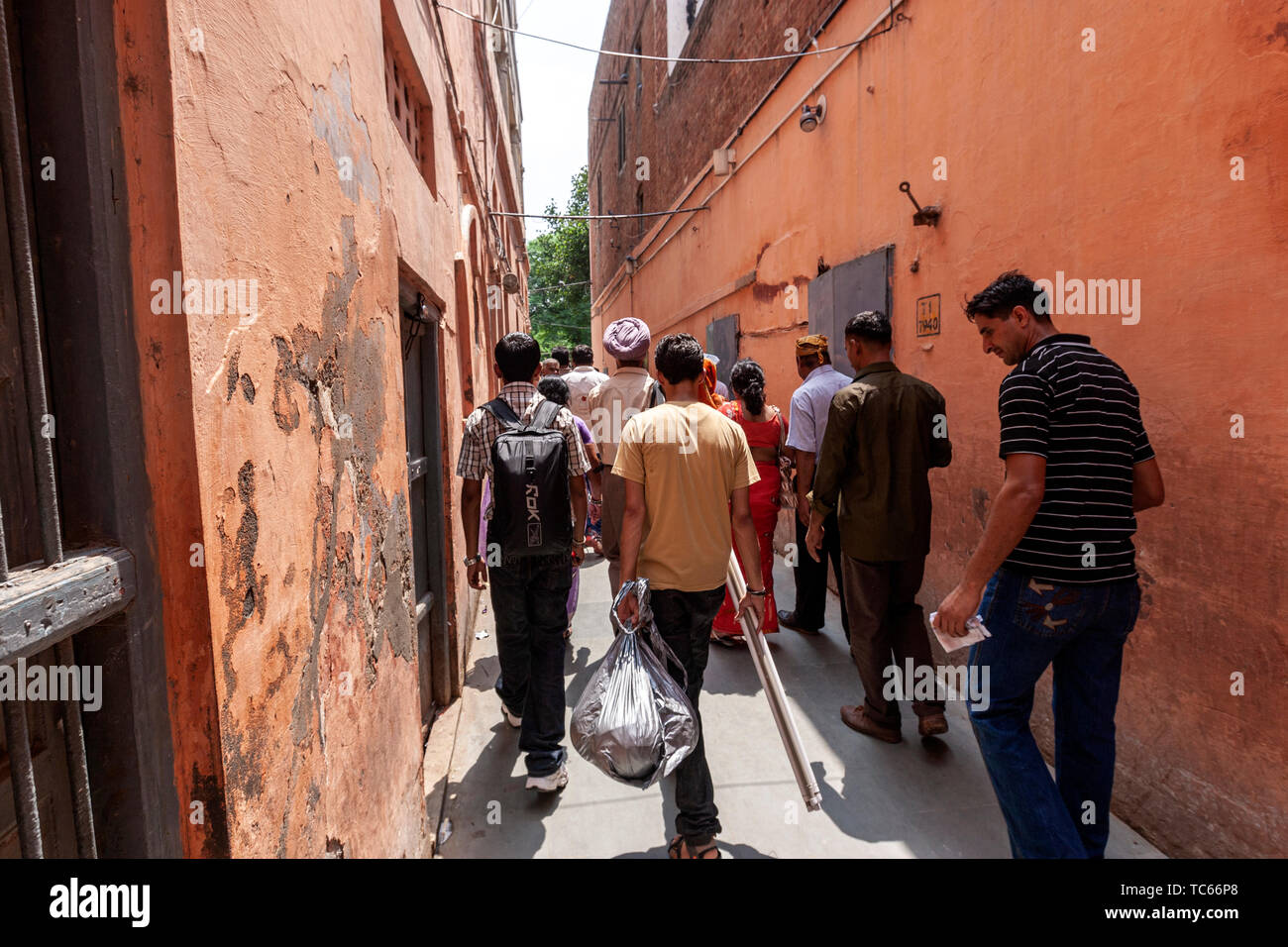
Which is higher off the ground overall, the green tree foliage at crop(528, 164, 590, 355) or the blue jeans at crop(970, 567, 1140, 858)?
the green tree foliage at crop(528, 164, 590, 355)

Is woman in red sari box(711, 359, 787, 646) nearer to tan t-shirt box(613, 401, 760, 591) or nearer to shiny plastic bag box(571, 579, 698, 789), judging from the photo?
tan t-shirt box(613, 401, 760, 591)

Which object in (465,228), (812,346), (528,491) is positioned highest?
(465,228)

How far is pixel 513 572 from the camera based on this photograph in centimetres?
298

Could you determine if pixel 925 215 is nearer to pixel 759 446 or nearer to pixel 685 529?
pixel 759 446

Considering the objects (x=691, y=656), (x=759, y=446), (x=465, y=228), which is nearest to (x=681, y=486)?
(x=691, y=656)

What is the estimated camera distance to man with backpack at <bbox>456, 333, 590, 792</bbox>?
2865 millimetres

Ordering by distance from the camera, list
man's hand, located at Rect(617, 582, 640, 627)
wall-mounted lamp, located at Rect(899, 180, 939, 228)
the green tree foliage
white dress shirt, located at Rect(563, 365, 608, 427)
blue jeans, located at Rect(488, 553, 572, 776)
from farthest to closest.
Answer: the green tree foliage < white dress shirt, located at Rect(563, 365, 608, 427) < wall-mounted lamp, located at Rect(899, 180, 939, 228) < blue jeans, located at Rect(488, 553, 572, 776) < man's hand, located at Rect(617, 582, 640, 627)

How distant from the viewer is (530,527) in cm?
286

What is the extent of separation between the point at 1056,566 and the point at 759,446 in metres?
2.40

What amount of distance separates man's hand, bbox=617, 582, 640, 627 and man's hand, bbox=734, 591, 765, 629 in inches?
16.0

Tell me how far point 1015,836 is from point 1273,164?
83.9 inches

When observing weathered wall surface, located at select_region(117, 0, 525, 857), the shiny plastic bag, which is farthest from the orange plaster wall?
the shiny plastic bag

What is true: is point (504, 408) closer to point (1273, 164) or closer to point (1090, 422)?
point (1090, 422)

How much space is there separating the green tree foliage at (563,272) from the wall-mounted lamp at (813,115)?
22.2 m
